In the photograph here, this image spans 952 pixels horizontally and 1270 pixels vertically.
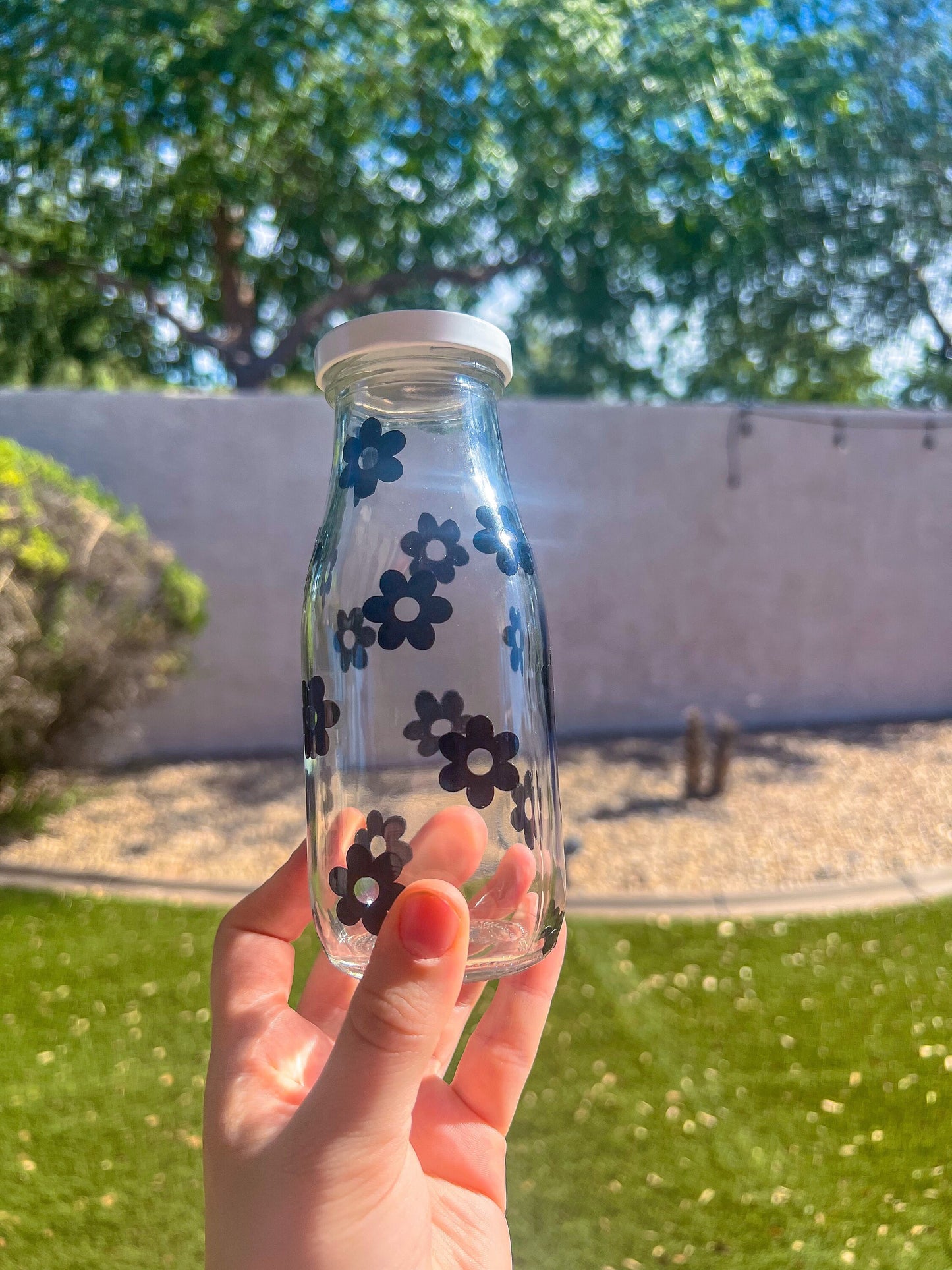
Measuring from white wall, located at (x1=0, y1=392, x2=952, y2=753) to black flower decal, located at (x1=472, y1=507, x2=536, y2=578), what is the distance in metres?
3.12

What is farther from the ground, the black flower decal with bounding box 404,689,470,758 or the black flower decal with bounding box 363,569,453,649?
the black flower decal with bounding box 363,569,453,649

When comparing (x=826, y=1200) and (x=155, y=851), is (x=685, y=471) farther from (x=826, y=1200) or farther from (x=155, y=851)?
(x=826, y=1200)

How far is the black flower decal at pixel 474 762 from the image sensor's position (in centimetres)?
54

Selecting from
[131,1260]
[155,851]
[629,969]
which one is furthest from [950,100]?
[131,1260]

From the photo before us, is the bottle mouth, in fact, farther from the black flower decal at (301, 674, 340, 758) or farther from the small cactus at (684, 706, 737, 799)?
the small cactus at (684, 706, 737, 799)

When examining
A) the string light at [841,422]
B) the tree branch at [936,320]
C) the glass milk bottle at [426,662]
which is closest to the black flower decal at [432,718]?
the glass milk bottle at [426,662]

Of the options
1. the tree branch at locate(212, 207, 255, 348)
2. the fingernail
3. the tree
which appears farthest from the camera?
the tree branch at locate(212, 207, 255, 348)

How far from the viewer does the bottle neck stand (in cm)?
55

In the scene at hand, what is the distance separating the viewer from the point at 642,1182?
1308 mm

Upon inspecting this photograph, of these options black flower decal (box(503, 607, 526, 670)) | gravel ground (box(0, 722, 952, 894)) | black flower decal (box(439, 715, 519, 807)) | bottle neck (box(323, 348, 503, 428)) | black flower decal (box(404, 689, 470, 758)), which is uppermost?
bottle neck (box(323, 348, 503, 428))

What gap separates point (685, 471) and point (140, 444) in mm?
2263

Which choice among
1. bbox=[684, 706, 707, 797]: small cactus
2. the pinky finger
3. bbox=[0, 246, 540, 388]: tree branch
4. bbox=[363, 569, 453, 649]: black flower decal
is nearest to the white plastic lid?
bbox=[363, 569, 453, 649]: black flower decal

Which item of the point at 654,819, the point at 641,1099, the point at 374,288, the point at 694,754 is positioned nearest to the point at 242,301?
the point at 374,288

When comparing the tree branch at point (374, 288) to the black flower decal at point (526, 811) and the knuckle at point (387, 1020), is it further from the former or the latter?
the knuckle at point (387, 1020)
